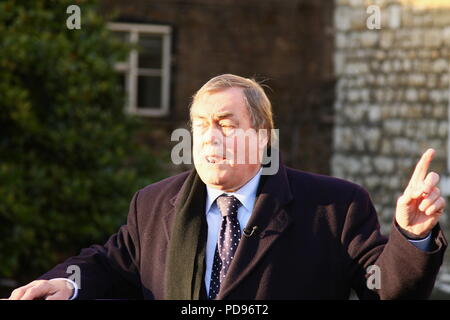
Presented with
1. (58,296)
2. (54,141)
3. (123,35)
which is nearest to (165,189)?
(58,296)

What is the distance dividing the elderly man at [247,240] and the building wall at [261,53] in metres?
10.5

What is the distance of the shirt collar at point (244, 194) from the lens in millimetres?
3385

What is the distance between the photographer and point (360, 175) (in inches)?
482

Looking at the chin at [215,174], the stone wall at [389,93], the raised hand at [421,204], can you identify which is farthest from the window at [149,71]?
the raised hand at [421,204]

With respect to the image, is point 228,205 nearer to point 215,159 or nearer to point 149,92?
point 215,159

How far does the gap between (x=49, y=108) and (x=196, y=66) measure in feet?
16.8

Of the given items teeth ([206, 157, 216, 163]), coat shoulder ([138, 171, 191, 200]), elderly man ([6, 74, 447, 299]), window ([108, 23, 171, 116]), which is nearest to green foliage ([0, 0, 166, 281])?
window ([108, 23, 171, 116])

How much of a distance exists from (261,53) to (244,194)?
11.1 meters

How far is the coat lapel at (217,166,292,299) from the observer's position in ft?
10.5

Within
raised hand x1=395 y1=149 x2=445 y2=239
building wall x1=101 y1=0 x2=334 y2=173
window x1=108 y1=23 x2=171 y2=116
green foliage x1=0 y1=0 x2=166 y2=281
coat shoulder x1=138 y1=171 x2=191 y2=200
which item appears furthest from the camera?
window x1=108 y1=23 x2=171 y2=116

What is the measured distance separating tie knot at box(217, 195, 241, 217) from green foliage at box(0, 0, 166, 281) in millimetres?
5447

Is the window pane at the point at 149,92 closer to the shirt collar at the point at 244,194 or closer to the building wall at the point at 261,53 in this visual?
the building wall at the point at 261,53

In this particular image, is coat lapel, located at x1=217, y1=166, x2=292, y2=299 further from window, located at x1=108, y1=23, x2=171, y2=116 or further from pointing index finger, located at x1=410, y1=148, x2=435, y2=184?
window, located at x1=108, y1=23, x2=171, y2=116

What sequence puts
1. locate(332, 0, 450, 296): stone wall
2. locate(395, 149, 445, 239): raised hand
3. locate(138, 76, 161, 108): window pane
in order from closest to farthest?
locate(395, 149, 445, 239): raised hand < locate(332, 0, 450, 296): stone wall < locate(138, 76, 161, 108): window pane
